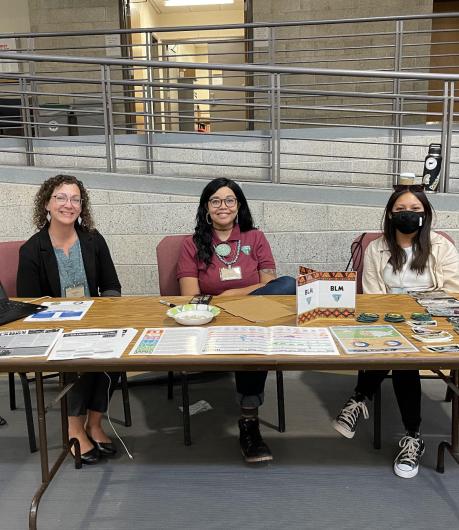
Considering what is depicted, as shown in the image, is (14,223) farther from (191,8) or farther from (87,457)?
(191,8)

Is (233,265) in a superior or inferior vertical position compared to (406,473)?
superior

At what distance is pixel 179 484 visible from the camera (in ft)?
6.27

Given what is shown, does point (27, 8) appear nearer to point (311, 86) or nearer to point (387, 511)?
point (311, 86)

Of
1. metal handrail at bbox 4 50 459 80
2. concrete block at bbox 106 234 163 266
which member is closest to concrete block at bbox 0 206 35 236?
concrete block at bbox 106 234 163 266

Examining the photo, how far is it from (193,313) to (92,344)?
1.20ft

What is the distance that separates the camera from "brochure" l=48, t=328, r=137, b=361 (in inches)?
56.7

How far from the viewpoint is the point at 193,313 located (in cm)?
174

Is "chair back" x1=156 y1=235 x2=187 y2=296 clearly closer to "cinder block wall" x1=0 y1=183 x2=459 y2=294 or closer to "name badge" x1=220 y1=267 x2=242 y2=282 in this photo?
"name badge" x1=220 y1=267 x2=242 y2=282

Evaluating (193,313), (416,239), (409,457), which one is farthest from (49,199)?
(409,457)

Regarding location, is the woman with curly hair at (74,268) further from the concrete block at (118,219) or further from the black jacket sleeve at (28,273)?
the concrete block at (118,219)

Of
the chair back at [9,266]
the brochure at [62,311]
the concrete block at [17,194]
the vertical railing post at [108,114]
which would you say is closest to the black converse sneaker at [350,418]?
the brochure at [62,311]

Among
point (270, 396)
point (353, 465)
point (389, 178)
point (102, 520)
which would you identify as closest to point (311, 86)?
point (389, 178)

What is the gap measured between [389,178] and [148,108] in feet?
6.95

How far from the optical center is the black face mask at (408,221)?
86.2 inches
